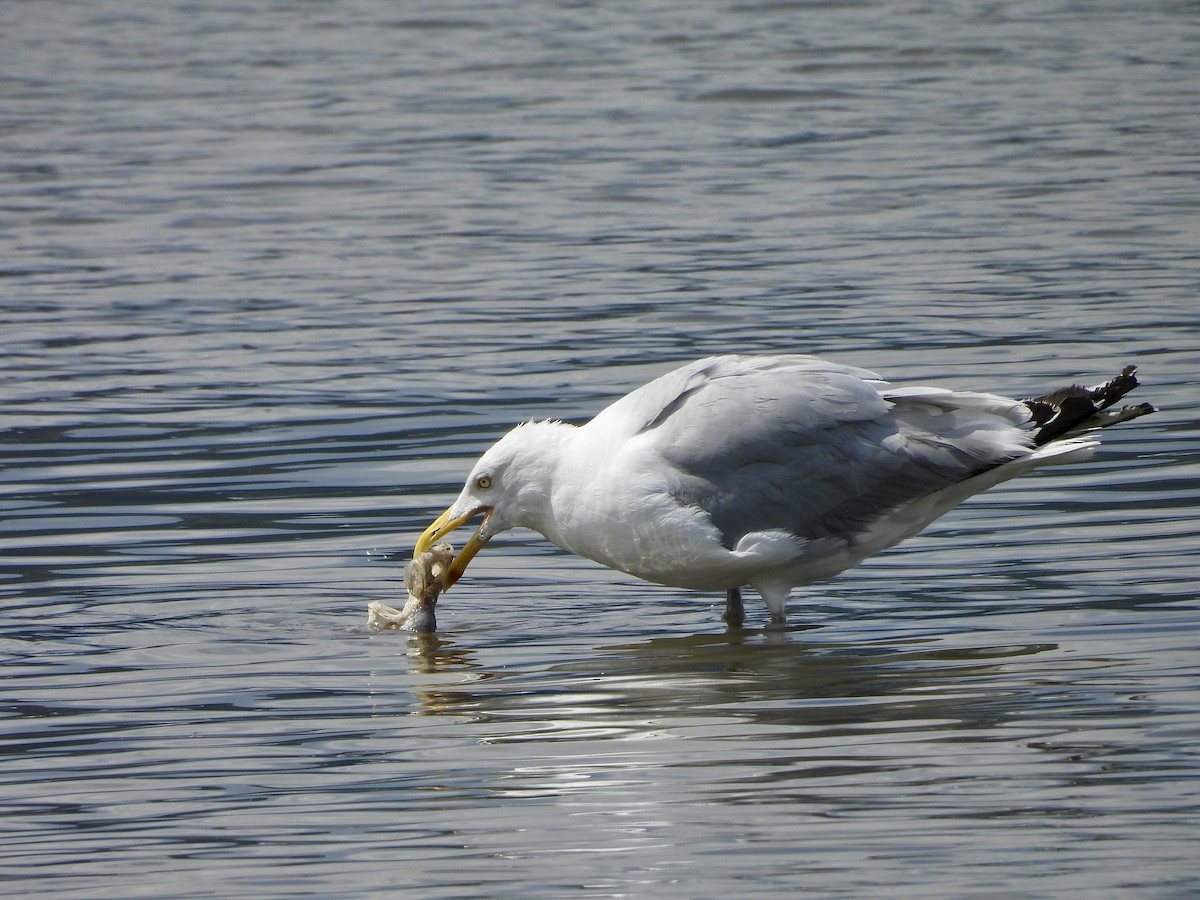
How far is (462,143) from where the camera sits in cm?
1928

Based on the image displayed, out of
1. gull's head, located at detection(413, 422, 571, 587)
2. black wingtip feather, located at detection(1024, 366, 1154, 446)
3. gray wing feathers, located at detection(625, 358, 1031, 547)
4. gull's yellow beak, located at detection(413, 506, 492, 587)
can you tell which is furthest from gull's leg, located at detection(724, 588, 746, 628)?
black wingtip feather, located at detection(1024, 366, 1154, 446)

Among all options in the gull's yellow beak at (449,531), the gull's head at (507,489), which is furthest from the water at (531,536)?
the gull's head at (507,489)

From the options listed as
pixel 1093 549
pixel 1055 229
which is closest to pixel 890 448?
pixel 1093 549

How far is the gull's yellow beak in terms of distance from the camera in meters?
7.88

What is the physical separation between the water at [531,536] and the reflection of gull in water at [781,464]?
29cm

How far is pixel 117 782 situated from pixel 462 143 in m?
13.8

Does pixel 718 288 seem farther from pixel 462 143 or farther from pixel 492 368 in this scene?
pixel 462 143

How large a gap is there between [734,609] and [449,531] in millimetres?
1073

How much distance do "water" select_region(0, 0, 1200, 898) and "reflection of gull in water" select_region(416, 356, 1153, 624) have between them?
290 millimetres

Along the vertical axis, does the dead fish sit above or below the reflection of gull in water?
below

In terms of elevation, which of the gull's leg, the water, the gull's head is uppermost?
the gull's head

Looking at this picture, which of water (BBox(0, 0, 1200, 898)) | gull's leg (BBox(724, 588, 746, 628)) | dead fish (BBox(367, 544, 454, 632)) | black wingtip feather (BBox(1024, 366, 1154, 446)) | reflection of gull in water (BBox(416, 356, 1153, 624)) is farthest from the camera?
gull's leg (BBox(724, 588, 746, 628))

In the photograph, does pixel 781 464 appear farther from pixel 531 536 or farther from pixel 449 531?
pixel 531 536

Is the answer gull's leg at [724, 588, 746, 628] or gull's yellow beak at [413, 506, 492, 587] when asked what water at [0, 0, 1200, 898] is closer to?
gull's leg at [724, 588, 746, 628]
